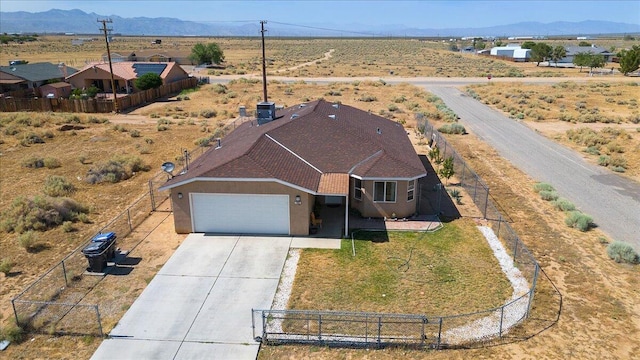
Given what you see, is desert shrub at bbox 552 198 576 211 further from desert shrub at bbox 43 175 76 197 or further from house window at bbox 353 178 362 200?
desert shrub at bbox 43 175 76 197

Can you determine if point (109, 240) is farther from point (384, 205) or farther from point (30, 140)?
point (30, 140)

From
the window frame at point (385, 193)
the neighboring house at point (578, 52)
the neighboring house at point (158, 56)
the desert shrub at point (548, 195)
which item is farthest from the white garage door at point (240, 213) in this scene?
the neighboring house at point (578, 52)

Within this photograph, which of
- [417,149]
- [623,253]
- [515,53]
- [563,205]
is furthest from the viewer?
[515,53]

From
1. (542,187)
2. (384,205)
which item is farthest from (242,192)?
(542,187)

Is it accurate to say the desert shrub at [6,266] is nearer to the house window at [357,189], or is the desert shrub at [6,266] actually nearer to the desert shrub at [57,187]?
the desert shrub at [57,187]

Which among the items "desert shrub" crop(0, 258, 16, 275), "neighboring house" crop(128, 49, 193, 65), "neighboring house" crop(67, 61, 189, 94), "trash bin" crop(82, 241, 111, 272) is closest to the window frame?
"trash bin" crop(82, 241, 111, 272)
